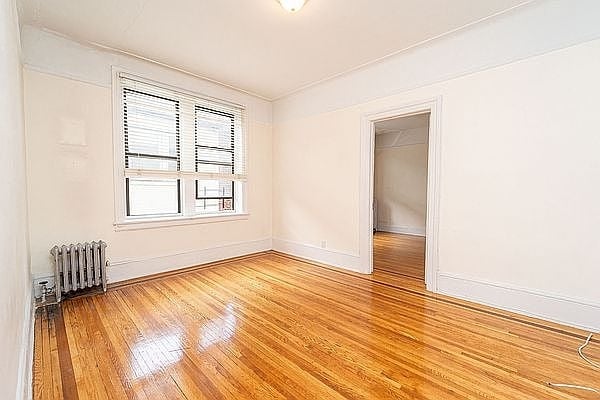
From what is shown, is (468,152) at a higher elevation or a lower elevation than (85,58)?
lower

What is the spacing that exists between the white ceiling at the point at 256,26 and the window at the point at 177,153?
595mm

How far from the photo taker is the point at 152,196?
3934 millimetres

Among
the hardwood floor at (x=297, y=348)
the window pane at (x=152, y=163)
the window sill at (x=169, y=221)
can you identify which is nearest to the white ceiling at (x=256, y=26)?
the window pane at (x=152, y=163)

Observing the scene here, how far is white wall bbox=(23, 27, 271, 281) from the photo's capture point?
9.55 ft

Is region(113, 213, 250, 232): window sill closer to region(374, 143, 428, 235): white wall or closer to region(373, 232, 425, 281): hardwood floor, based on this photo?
region(373, 232, 425, 281): hardwood floor

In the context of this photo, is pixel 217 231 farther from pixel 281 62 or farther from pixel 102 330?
pixel 281 62

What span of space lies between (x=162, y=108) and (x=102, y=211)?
164 centimetres

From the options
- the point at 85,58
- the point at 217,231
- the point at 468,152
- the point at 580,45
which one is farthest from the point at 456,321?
the point at 85,58

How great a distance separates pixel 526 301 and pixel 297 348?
91.6 inches

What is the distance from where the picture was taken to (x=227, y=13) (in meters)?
2.65

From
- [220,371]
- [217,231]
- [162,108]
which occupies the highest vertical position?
[162,108]

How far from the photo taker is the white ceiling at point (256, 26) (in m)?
2.55

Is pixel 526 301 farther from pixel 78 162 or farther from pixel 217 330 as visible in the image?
pixel 78 162

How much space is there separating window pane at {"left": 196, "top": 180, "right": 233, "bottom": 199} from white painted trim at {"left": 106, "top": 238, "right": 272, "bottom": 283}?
2.93ft
